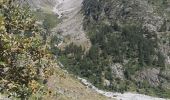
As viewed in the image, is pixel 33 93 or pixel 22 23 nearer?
pixel 33 93

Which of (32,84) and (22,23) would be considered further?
(22,23)

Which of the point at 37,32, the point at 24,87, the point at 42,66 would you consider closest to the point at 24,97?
the point at 24,87

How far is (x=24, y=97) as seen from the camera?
15.5 m

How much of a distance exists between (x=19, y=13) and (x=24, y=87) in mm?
3348

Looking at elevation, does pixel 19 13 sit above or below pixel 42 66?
above

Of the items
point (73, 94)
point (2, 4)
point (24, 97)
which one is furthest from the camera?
point (73, 94)

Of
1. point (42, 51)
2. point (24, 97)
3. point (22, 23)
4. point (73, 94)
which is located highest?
point (22, 23)

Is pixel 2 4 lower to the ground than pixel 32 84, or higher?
higher

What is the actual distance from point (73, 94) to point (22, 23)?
45758 millimetres

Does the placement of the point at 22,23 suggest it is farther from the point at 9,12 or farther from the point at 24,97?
the point at 24,97

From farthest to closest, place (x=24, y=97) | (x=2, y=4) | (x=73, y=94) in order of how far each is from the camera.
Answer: (x=73, y=94) → (x=2, y=4) → (x=24, y=97)

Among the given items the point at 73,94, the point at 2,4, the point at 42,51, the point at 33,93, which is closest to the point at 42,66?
the point at 42,51

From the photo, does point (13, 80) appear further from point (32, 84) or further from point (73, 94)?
point (73, 94)

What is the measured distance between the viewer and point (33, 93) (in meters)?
15.7
